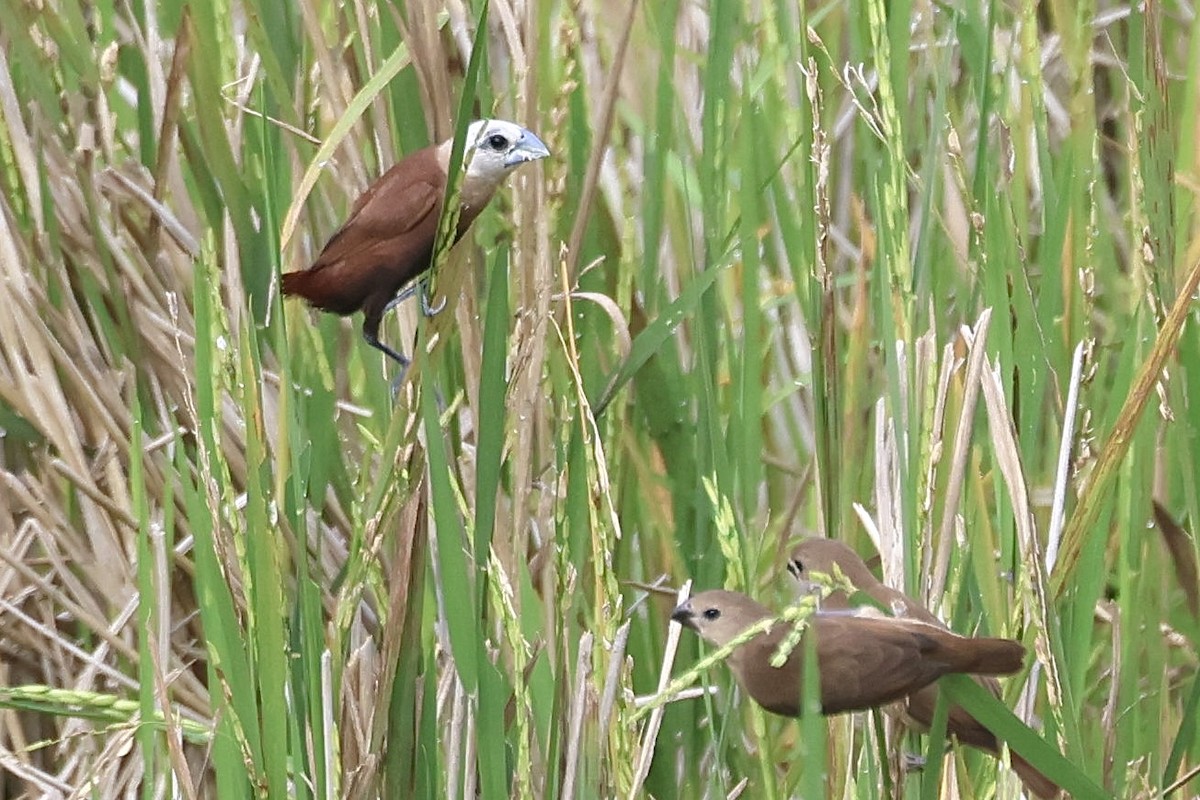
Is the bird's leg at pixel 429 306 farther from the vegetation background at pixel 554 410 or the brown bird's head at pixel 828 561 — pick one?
the brown bird's head at pixel 828 561

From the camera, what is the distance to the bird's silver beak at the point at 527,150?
103 cm

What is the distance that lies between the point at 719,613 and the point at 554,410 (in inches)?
9.7

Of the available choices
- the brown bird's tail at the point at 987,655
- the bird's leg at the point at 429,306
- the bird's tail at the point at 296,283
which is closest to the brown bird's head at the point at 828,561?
the brown bird's tail at the point at 987,655

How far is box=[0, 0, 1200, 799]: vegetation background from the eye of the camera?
87 cm

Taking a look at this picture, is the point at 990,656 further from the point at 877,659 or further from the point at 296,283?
the point at 296,283

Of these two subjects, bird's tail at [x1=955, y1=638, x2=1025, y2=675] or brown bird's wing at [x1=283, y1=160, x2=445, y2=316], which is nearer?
bird's tail at [x1=955, y1=638, x2=1025, y2=675]

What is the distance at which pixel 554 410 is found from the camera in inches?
45.6

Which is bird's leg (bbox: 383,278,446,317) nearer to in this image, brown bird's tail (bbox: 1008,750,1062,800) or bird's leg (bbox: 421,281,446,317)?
bird's leg (bbox: 421,281,446,317)

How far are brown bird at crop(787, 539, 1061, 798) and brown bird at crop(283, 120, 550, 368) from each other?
286mm

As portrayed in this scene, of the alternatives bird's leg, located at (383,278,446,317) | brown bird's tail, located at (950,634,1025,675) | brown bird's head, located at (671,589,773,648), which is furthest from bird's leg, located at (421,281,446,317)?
brown bird's tail, located at (950,634,1025,675)

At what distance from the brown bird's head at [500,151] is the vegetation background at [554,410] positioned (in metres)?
0.02

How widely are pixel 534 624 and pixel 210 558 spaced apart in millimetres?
252

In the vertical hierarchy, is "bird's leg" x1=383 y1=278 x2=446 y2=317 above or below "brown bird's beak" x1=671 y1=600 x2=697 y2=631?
above

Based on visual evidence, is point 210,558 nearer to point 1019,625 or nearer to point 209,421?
point 209,421
